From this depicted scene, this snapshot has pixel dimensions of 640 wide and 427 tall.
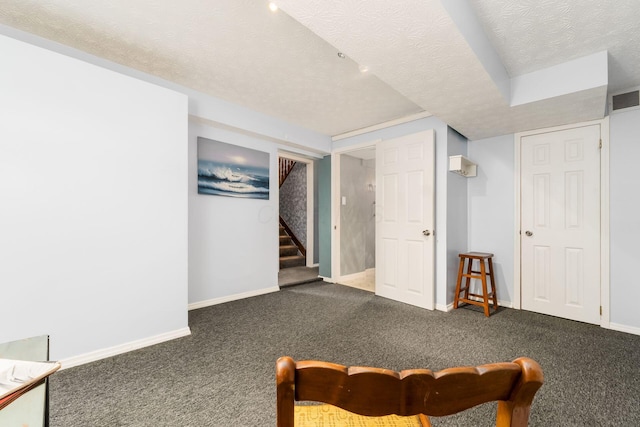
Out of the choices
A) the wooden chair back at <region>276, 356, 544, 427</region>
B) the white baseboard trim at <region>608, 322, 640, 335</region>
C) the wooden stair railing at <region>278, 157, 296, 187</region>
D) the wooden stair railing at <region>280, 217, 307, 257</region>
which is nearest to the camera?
the wooden chair back at <region>276, 356, 544, 427</region>

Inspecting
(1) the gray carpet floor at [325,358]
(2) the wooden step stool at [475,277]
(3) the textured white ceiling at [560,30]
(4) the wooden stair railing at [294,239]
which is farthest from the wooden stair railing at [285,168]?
(3) the textured white ceiling at [560,30]

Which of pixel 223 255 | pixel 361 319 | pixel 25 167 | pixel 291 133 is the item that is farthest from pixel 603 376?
pixel 25 167

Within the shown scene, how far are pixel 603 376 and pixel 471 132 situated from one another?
2.52 meters

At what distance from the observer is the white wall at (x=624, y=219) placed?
260cm

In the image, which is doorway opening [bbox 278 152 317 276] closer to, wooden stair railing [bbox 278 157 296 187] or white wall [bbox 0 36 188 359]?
wooden stair railing [bbox 278 157 296 187]

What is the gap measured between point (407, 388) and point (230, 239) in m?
3.30

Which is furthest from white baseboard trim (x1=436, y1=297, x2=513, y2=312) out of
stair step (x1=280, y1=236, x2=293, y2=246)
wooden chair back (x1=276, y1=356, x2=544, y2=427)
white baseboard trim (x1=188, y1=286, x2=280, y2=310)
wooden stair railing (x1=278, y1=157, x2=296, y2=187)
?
wooden stair railing (x1=278, y1=157, x2=296, y2=187)

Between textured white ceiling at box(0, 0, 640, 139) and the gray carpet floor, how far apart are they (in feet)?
6.95

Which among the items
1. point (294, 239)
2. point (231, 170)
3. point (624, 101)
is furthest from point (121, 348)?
point (624, 101)

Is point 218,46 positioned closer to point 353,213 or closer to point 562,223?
point 353,213

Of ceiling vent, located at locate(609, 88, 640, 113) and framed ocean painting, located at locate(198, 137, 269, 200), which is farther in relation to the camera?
framed ocean painting, located at locate(198, 137, 269, 200)

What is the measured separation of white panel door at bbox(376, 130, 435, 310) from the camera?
10.6 ft

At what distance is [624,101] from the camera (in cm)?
266

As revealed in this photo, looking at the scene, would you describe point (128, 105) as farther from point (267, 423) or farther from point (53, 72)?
point (267, 423)
